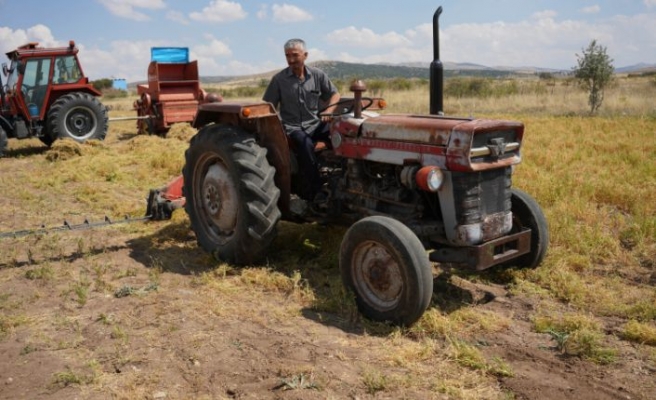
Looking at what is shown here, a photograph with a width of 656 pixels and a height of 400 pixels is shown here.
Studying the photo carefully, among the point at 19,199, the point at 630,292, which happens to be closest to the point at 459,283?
the point at 630,292

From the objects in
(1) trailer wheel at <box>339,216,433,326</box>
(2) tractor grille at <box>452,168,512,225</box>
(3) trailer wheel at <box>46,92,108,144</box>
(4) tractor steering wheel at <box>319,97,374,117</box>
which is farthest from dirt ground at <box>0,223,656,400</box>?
(3) trailer wheel at <box>46,92,108,144</box>

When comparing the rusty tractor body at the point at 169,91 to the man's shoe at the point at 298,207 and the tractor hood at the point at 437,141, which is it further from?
the tractor hood at the point at 437,141

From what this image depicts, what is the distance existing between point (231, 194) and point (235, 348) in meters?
1.81

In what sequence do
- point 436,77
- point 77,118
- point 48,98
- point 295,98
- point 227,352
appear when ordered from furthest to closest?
point 77,118, point 48,98, point 295,98, point 436,77, point 227,352

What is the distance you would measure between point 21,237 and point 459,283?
4386 mm

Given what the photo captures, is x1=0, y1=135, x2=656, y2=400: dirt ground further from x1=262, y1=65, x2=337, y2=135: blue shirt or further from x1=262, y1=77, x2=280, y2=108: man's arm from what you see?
x1=262, y1=77, x2=280, y2=108: man's arm

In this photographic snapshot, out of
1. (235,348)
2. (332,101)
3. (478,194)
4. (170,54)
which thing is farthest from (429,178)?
(170,54)

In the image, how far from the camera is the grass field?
2.87 metres

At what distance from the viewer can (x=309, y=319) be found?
Result: 12.1 ft

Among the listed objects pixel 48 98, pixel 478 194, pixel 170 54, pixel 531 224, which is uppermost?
pixel 170 54

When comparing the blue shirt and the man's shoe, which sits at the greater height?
the blue shirt

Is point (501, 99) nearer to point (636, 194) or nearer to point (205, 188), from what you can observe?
point (636, 194)

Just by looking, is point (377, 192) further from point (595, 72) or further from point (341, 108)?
point (595, 72)

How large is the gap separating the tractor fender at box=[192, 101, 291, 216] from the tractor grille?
155cm
